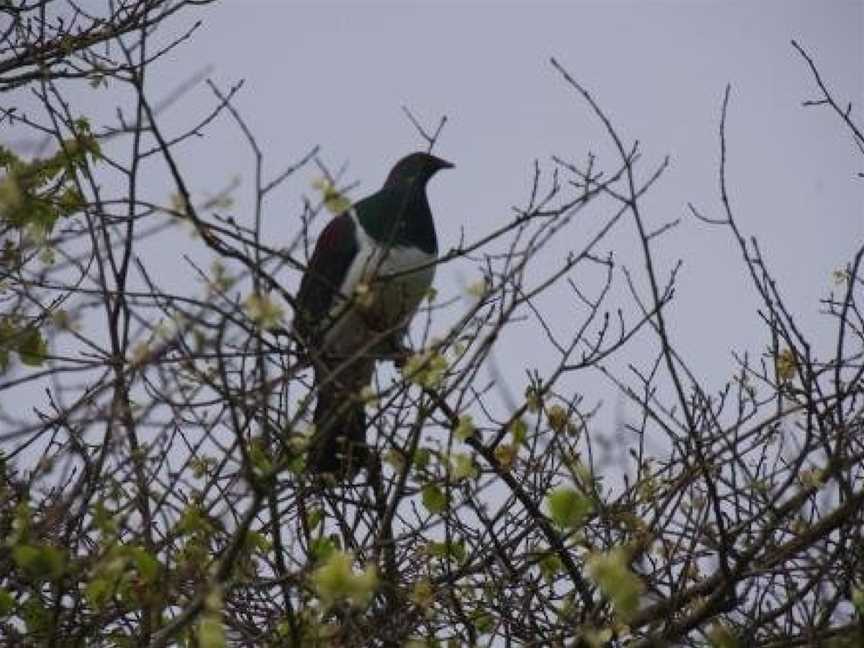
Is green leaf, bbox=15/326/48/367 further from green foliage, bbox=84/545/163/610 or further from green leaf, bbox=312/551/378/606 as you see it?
green leaf, bbox=312/551/378/606

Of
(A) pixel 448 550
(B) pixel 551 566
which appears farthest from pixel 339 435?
(B) pixel 551 566

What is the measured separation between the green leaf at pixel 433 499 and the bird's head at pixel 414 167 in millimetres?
2620

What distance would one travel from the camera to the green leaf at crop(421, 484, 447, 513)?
2.69 m

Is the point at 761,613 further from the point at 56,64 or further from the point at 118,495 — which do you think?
the point at 56,64

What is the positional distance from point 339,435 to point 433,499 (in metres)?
0.80

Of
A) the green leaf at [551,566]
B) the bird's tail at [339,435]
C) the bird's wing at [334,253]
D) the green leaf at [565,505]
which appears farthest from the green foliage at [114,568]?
the bird's wing at [334,253]

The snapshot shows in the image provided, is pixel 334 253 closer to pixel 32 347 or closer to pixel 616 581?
pixel 32 347

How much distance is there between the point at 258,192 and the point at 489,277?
0.72 m

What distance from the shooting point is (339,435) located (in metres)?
3.45

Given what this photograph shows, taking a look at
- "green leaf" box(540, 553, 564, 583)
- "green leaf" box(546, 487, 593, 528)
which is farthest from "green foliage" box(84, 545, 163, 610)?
"green leaf" box(540, 553, 564, 583)

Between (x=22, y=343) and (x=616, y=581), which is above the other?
(x=22, y=343)

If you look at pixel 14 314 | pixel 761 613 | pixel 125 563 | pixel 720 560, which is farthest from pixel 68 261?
pixel 761 613

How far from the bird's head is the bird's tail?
1579 millimetres

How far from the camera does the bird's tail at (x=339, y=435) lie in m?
2.24
